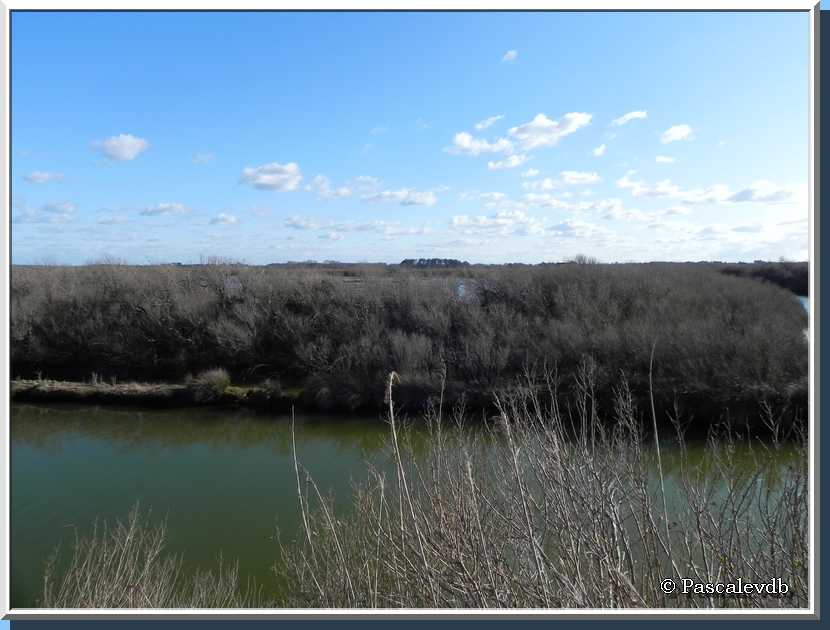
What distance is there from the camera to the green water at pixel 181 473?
859 cm

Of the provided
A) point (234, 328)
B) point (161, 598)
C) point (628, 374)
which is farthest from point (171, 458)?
point (628, 374)

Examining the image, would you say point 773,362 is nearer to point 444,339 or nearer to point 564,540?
point 444,339

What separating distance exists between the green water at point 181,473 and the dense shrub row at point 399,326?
78.8 inches

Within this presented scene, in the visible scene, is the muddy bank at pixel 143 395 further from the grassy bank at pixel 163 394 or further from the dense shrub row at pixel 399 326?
the dense shrub row at pixel 399 326

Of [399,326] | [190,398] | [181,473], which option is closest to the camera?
[181,473]

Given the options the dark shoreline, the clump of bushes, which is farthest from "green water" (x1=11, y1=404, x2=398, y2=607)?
the clump of bushes

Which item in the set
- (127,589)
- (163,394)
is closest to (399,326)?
(163,394)

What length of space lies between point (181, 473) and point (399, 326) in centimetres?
838

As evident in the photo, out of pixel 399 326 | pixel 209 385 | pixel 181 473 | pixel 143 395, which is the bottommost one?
pixel 181 473

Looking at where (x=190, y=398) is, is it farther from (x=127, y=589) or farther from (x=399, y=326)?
(x=127, y=589)

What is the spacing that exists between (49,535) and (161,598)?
4.96 meters

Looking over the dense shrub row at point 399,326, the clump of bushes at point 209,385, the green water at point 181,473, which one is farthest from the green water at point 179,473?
the dense shrub row at point 399,326

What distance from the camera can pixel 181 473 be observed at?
12.4 metres

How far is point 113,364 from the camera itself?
64.8 ft
